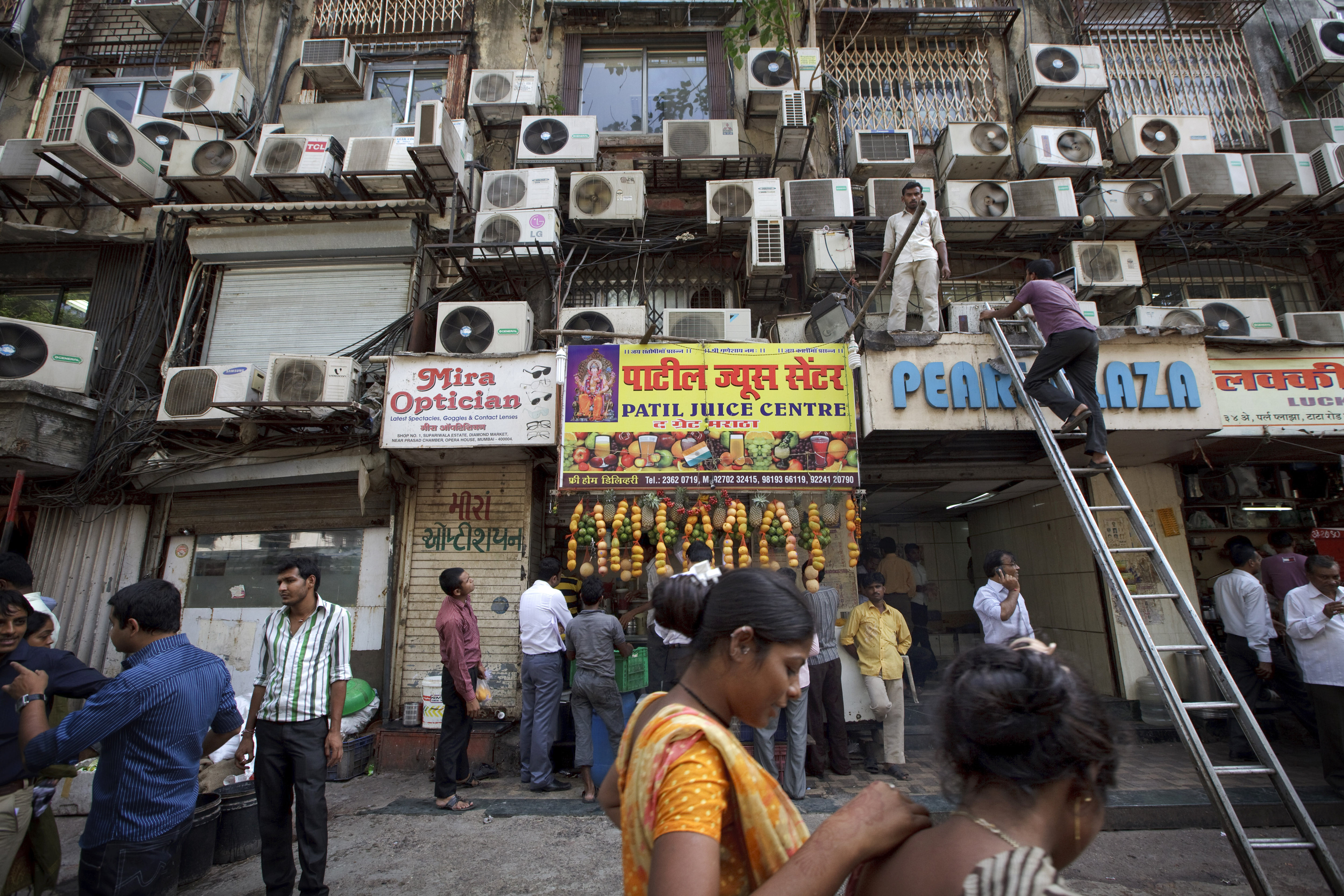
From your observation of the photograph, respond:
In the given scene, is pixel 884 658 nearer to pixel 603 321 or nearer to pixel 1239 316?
pixel 603 321

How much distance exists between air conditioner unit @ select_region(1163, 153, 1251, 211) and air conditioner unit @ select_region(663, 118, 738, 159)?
17.2ft

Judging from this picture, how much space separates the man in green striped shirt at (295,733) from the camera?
11.1 ft

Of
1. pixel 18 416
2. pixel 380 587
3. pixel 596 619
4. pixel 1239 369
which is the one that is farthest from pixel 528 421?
pixel 1239 369

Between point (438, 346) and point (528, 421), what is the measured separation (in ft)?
5.15

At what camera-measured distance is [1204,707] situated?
10.7 ft

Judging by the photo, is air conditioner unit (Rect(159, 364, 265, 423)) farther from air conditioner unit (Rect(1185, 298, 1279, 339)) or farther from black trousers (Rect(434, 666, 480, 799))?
air conditioner unit (Rect(1185, 298, 1279, 339))

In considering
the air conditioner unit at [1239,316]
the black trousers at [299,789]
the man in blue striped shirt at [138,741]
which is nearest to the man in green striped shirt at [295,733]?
the black trousers at [299,789]

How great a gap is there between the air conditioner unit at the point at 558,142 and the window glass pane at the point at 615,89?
2.79ft

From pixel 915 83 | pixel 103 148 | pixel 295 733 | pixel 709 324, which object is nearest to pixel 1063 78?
pixel 915 83

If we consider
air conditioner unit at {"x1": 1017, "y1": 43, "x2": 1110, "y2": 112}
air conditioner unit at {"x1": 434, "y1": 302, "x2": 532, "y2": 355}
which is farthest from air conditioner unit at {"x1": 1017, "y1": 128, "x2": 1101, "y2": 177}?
air conditioner unit at {"x1": 434, "y1": 302, "x2": 532, "y2": 355}

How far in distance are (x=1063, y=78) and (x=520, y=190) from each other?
7.10m

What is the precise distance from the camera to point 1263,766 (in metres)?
3.18

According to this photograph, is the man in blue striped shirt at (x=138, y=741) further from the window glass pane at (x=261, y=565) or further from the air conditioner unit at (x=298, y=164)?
the air conditioner unit at (x=298, y=164)

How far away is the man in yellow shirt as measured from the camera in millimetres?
5734
